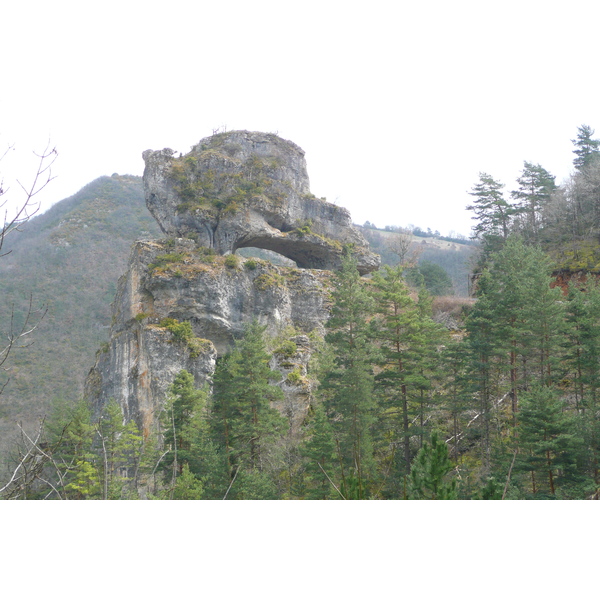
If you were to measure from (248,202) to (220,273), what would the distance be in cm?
658

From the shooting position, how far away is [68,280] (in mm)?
64562

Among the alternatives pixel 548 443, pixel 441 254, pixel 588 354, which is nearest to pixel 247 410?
pixel 548 443

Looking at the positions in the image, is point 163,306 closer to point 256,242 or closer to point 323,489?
point 256,242

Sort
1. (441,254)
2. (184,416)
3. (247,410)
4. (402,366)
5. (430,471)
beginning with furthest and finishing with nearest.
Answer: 1. (441,254)
2. (184,416)
3. (247,410)
4. (402,366)
5. (430,471)

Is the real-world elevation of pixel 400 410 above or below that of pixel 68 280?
below

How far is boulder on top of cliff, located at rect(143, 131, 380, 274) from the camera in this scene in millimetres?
32844

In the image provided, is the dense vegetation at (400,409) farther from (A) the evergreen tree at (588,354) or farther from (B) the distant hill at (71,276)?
(B) the distant hill at (71,276)

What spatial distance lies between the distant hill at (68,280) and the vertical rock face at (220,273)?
8.40m

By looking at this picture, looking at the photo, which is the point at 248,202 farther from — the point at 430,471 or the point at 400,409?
the point at 430,471

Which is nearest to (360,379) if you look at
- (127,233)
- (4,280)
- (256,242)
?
(256,242)

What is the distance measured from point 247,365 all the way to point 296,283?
13.9 m

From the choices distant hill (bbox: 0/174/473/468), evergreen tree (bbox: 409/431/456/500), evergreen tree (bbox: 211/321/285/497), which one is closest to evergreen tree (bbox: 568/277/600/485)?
evergreen tree (bbox: 409/431/456/500)
